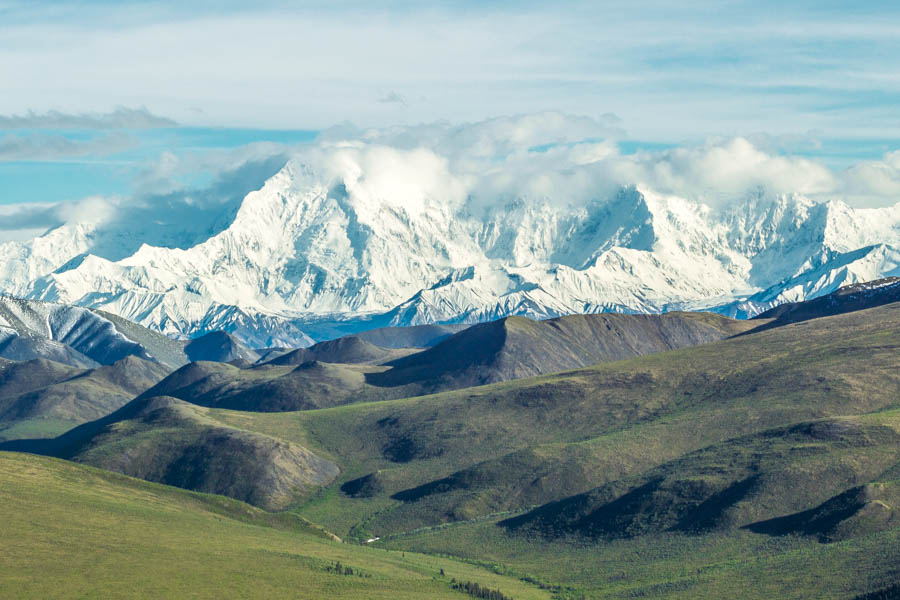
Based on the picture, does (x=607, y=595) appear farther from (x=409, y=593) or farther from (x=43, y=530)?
(x=43, y=530)

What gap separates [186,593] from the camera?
165 m

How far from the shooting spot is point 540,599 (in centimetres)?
19700

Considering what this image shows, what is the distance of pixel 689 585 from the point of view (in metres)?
193

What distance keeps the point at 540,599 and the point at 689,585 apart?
834 inches

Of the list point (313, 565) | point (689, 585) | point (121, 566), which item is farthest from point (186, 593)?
point (689, 585)

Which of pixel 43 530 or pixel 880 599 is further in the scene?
pixel 43 530

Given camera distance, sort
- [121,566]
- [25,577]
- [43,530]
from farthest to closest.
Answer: [43,530], [121,566], [25,577]

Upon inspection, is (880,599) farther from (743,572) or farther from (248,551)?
(248,551)

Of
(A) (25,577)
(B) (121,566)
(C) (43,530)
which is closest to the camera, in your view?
(A) (25,577)

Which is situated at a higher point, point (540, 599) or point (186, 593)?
point (186, 593)

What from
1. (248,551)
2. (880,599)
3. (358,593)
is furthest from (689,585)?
(248,551)

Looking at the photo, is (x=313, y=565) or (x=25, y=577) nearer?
(x=25, y=577)

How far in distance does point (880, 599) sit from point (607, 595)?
4377 centimetres

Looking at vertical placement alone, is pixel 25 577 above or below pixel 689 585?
above
